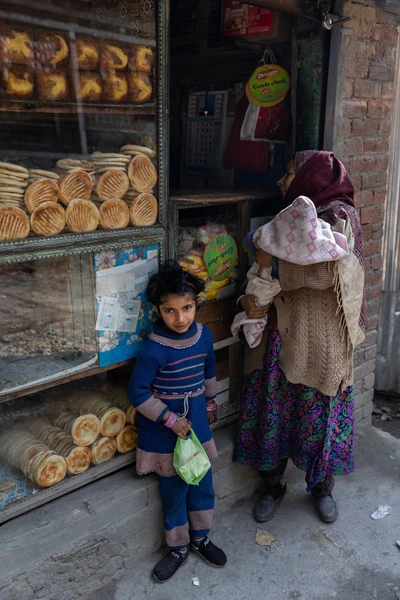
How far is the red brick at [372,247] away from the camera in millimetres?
3750

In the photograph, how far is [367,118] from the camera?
3.50 metres

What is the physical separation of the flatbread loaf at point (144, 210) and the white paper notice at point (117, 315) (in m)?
0.39

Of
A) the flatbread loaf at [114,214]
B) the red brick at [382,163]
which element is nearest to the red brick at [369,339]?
the red brick at [382,163]

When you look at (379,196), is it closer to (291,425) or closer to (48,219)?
(291,425)

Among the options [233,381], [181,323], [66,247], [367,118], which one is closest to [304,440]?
[233,381]

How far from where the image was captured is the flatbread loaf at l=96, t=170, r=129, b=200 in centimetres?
250

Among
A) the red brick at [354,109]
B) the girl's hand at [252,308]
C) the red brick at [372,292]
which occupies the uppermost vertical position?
the red brick at [354,109]

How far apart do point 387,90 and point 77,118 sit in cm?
219

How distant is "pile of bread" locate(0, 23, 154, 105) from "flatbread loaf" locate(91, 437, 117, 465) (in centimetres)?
163

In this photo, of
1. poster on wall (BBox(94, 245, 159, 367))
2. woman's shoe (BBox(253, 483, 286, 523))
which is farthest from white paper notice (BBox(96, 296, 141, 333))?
woman's shoe (BBox(253, 483, 286, 523))

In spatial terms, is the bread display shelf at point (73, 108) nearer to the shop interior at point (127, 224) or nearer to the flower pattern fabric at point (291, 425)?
the shop interior at point (127, 224)

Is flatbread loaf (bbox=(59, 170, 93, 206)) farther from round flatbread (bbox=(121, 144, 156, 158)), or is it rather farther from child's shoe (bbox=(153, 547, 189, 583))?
child's shoe (bbox=(153, 547, 189, 583))

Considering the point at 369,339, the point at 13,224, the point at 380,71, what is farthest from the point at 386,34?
the point at 13,224

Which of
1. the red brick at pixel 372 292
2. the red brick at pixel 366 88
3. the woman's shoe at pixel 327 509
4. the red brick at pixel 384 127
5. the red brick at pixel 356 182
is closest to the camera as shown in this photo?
the woman's shoe at pixel 327 509
